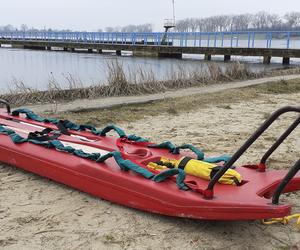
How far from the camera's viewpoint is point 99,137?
4203mm

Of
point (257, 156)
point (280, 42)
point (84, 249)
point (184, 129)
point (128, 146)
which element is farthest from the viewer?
point (280, 42)

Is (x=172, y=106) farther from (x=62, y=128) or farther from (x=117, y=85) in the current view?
(x=62, y=128)

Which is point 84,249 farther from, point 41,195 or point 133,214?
point 41,195

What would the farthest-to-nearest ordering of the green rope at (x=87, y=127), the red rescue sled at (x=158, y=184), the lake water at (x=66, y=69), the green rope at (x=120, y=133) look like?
the lake water at (x=66, y=69)
the green rope at (x=87, y=127)
the green rope at (x=120, y=133)
the red rescue sled at (x=158, y=184)

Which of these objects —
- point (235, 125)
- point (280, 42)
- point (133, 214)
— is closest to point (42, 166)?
point (133, 214)

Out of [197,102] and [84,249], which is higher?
[84,249]

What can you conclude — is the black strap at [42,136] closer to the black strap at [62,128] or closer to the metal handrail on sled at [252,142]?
the black strap at [62,128]

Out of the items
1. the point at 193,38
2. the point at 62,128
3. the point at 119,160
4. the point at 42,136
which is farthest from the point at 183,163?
the point at 193,38

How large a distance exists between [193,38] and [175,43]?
313 centimetres

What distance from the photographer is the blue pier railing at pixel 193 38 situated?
30.3 meters

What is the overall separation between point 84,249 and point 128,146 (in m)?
1.44

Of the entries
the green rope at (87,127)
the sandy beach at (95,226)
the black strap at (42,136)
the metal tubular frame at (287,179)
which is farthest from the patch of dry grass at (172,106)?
the metal tubular frame at (287,179)

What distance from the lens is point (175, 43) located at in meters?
38.1

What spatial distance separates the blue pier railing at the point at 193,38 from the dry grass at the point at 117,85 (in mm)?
17407
